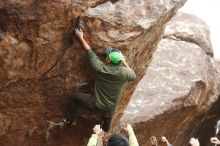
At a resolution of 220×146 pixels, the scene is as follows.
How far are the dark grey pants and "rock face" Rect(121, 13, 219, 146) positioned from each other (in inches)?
93.6

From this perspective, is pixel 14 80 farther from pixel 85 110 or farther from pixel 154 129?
pixel 154 129

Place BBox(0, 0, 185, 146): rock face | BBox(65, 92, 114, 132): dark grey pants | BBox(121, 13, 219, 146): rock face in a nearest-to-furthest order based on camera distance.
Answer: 1. BBox(0, 0, 185, 146): rock face
2. BBox(65, 92, 114, 132): dark grey pants
3. BBox(121, 13, 219, 146): rock face

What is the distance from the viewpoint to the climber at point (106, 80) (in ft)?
23.5

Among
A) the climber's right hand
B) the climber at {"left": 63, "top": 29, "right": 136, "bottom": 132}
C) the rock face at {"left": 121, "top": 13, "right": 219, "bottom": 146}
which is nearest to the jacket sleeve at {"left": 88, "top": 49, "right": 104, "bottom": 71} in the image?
the climber at {"left": 63, "top": 29, "right": 136, "bottom": 132}

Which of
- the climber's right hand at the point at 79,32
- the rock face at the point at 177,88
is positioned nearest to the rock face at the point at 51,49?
the climber's right hand at the point at 79,32

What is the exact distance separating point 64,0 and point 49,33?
548 millimetres

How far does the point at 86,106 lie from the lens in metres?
7.50

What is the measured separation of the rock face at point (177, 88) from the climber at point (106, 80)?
9.06 ft

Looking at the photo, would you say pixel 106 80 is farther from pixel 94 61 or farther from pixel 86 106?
pixel 86 106

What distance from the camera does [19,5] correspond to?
698 centimetres

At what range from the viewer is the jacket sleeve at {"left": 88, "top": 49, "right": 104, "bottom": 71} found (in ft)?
23.5

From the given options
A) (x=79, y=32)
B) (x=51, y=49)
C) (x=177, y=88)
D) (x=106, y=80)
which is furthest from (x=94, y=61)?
(x=177, y=88)

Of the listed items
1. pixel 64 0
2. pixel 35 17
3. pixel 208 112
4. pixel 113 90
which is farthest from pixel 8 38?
pixel 208 112

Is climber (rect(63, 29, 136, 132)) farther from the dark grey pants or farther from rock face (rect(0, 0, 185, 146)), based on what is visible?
rock face (rect(0, 0, 185, 146))
